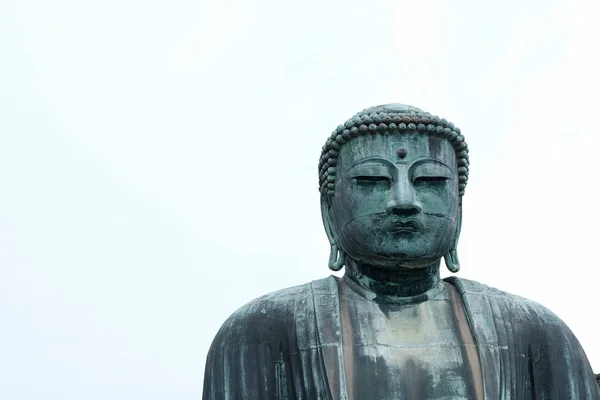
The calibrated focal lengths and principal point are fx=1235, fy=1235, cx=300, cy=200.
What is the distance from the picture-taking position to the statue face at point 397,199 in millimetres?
10258

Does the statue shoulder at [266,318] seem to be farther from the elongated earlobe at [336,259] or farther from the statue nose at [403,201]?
the statue nose at [403,201]

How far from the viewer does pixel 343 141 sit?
35.1ft

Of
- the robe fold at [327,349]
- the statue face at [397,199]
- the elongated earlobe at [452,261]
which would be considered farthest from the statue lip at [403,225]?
the robe fold at [327,349]

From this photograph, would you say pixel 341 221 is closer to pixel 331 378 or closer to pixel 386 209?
pixel 386 209

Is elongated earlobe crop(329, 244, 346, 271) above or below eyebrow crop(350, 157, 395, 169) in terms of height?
below

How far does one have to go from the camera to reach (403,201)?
10148mm

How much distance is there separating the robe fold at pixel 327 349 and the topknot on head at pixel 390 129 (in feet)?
3.13

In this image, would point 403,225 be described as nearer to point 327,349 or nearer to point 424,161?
point 424,161

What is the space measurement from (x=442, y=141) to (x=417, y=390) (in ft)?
7.15

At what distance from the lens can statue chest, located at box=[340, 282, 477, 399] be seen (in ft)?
32.6

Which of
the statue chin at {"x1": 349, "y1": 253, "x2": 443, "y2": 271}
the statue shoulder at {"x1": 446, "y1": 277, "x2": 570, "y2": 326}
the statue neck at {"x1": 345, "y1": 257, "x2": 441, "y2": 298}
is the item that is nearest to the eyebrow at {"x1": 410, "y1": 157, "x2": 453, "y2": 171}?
the statue chin at {"x1": 349, "y1": 253, "x2": 443, "y2": 271}

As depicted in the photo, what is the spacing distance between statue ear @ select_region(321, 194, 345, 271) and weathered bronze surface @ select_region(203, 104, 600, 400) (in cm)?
2

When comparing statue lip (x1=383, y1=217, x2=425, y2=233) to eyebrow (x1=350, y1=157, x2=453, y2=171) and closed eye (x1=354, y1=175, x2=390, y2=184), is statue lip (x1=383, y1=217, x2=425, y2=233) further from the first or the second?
eyebrow (x1=350, y1=157, x2=453, y2=171)

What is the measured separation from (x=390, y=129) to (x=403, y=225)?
867 millimetres
